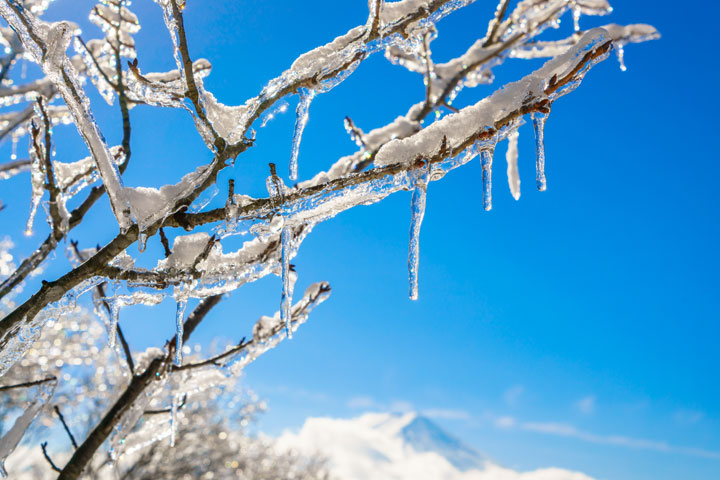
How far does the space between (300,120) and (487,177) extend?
29.5 inches

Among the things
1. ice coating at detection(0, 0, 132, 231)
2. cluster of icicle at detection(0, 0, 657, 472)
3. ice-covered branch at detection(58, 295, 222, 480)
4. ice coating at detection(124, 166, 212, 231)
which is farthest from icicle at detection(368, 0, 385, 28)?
ice-covered branch at detection(58, 295, 222, 480)

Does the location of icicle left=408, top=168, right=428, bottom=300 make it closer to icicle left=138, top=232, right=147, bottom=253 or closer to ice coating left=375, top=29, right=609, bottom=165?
ice coating left=375, top=29, right=609, bottom=165

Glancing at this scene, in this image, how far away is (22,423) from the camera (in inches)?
71.0

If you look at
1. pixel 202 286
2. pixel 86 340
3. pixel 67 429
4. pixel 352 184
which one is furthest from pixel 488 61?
pixel 86 340

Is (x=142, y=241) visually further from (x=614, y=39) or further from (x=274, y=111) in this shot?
(x=614, y=39)

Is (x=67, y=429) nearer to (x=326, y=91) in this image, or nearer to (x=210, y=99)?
(x=210, y=99)

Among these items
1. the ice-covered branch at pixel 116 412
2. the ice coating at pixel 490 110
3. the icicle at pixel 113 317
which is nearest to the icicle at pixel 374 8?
the ice coating at pixel 490 110

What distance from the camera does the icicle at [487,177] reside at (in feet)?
4.45

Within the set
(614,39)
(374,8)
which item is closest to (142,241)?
(374,8)

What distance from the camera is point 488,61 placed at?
2461mm

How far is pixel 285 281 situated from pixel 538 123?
1099mm

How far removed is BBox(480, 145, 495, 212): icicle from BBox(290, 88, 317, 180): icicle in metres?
0.64

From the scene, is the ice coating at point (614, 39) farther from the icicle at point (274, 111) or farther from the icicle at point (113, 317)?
the icicle at point (113, 317)

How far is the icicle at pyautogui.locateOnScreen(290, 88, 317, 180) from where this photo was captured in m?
1.42
